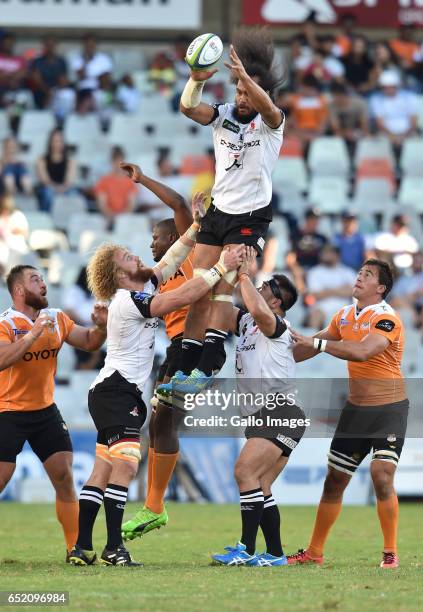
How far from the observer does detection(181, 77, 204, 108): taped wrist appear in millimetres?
10062

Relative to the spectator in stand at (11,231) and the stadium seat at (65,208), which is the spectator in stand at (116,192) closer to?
the stadium seat at (65,208)

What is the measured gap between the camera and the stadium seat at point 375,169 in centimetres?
2313

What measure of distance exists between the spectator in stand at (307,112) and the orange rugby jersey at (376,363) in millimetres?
12624

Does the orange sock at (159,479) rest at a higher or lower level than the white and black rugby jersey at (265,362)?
lower

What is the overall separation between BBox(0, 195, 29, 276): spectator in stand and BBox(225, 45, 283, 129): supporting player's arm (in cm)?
978

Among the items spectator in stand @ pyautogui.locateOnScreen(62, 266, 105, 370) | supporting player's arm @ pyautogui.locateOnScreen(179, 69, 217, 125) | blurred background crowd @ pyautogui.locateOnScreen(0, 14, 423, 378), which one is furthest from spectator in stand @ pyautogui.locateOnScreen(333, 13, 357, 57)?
supporting player's arm @ pyautogui.locateOnScreen(179, 69, 217, 125)

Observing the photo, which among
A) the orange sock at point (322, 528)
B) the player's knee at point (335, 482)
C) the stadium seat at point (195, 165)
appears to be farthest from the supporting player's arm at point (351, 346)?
the stadium seat at point (195, 165)

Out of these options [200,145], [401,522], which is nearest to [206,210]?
[401,522]

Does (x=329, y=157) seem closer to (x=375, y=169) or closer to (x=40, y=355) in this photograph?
(x=375, y=169)

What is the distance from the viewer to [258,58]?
10445mm

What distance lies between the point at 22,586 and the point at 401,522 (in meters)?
7.31

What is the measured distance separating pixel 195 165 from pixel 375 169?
3.30m

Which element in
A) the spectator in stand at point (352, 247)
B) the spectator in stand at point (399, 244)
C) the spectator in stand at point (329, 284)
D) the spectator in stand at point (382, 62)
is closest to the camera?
the spectator in stand at point (329, 284)

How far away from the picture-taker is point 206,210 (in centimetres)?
1073
